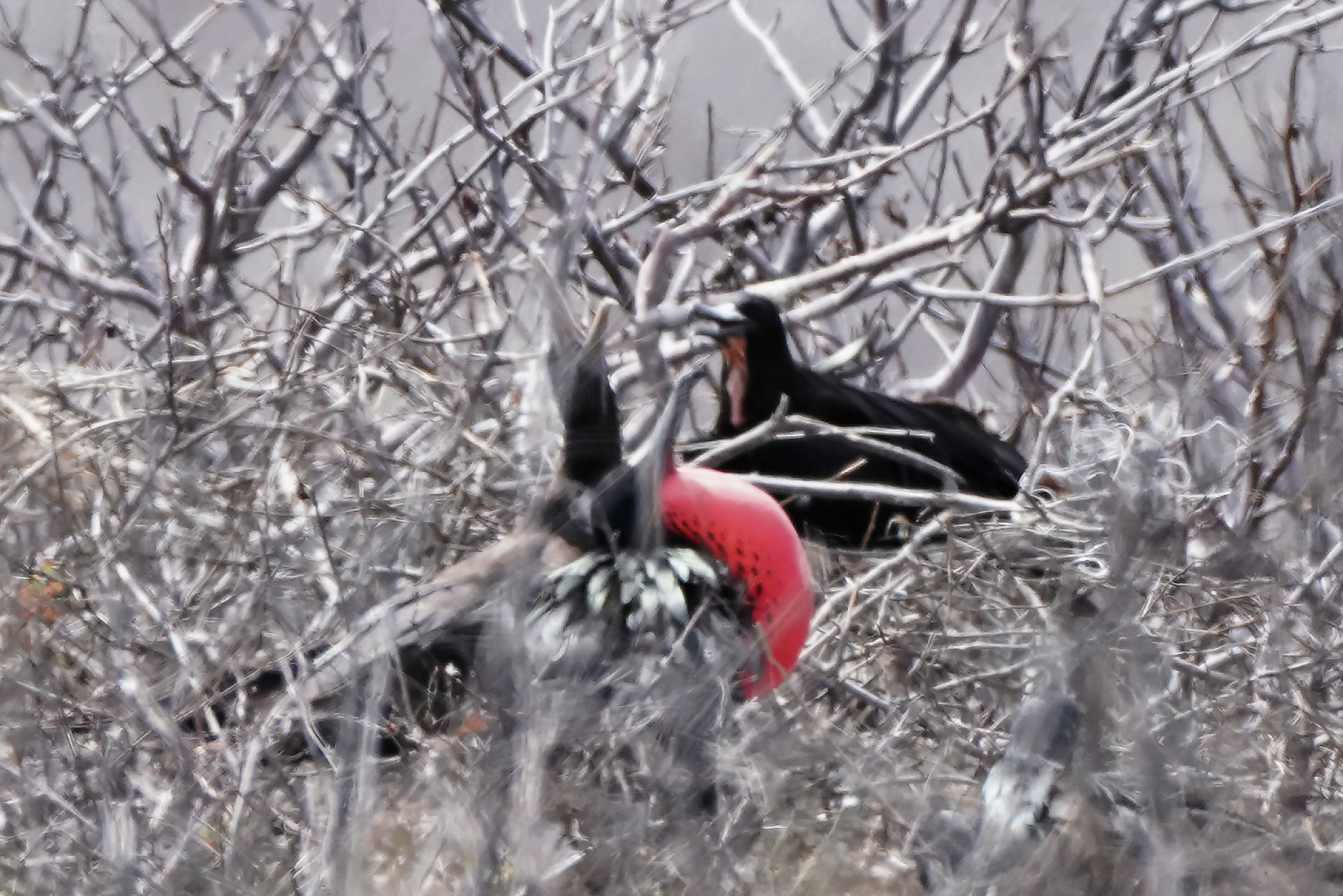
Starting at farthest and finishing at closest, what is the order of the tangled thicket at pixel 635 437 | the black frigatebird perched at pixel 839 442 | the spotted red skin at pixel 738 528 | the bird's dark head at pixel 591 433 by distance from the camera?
the black frigatebird perched at pixel 839 442 < the spotted red skin at pixel 738 528 < the bird's dark head at pixel 591 433 < the tangled thicket at pixel 635 437

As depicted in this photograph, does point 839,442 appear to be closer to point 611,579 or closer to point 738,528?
point 738,528

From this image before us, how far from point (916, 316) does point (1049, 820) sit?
1.93m

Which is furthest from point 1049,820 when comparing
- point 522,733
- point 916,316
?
point 916,316

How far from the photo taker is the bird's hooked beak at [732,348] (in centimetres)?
274

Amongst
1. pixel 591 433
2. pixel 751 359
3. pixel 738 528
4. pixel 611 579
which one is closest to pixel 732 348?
pixel 751 359

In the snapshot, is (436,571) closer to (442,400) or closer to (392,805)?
(442,400)

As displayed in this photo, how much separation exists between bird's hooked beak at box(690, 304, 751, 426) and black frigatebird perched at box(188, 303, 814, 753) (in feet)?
1.66

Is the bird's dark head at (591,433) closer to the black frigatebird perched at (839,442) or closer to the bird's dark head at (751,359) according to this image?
the bird's dark head at (751,359)

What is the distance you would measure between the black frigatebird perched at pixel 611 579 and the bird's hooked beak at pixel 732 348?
0.51 metres

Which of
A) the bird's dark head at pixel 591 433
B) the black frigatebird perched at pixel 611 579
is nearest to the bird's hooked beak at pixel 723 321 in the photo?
the black frigatebird perched at pixel 611 579

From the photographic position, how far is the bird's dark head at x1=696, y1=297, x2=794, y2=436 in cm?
281

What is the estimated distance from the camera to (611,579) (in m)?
1.89

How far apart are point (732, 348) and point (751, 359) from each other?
0.08 meters

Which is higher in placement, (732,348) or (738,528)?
(732,348)
